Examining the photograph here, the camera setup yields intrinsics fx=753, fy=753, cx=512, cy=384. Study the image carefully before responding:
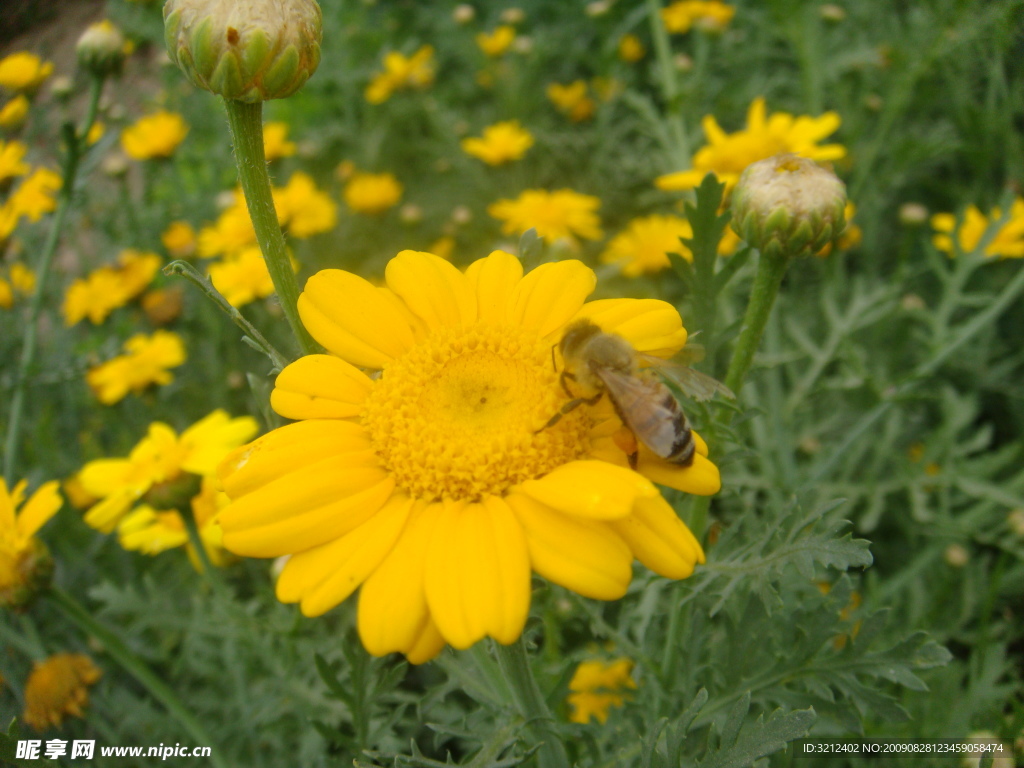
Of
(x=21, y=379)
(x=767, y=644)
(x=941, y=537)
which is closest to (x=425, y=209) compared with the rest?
(x=21, y=379)

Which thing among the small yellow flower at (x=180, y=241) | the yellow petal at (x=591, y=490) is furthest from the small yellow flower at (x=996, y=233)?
the small yellow flower at (x=180, y=241)

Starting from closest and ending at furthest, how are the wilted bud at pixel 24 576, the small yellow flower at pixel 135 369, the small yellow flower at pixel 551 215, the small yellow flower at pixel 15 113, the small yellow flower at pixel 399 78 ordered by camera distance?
1. the wilted bud at pixel 24 576
2. the small yellow flower at pixel 135 369
3. the small yellow flower at pixel 15 113
4. the small yellow flower at pixel 551 215
5. the small yellow flower at pixel 399 78

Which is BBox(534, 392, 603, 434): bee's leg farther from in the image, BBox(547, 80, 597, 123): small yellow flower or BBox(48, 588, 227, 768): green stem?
BBox(547, 80, 597, 123): small yellow flower

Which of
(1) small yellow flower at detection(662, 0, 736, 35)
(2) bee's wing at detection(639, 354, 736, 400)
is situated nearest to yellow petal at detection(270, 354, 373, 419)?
(2) bee's wing at detection(639, 354, 736, 400)

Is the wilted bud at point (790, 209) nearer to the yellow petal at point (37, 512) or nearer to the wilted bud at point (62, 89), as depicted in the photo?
the yellow petal at point (37, 512)

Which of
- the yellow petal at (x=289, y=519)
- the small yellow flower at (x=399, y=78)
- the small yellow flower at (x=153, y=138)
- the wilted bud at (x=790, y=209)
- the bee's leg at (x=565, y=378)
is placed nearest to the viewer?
the yellow petal at (x=289, y=519)

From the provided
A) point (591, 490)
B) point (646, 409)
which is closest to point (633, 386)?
point (646, 409)

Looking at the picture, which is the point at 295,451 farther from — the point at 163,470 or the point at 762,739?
the point at 163,470
